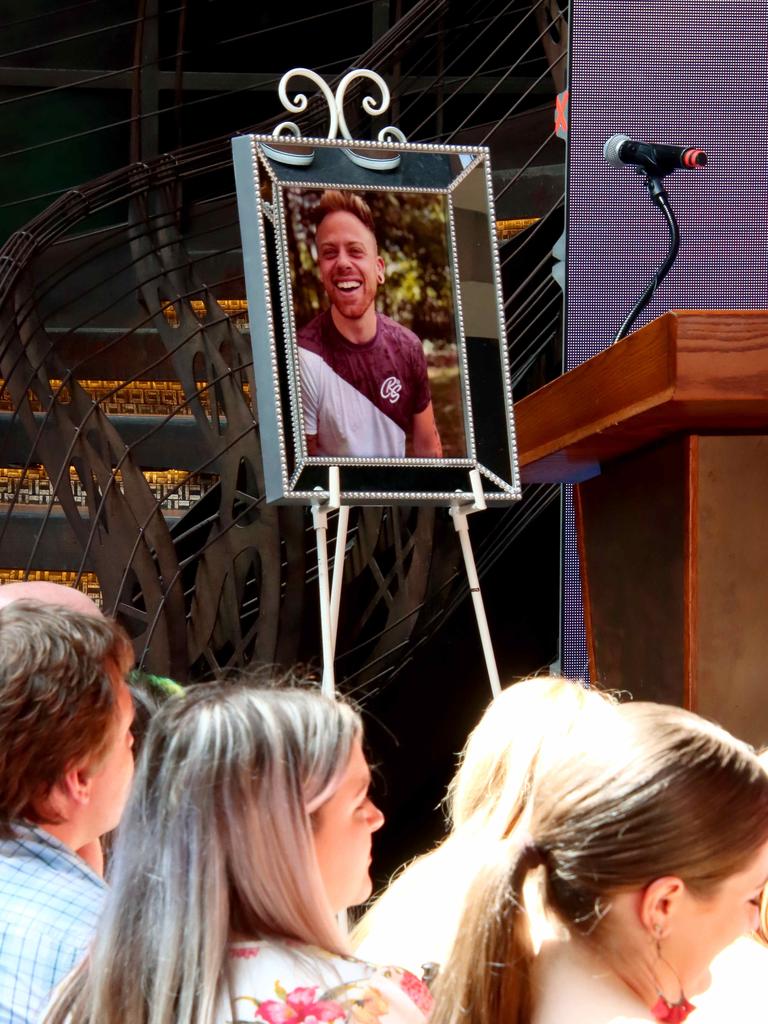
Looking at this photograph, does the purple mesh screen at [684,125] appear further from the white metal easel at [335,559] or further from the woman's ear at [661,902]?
the woman's ear at [661,902]

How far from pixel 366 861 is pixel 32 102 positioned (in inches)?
189

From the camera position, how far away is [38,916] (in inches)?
51.9

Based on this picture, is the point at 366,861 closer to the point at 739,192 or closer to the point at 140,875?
the point at 140,875

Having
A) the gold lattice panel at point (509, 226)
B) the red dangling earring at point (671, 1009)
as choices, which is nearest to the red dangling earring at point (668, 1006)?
the red dangling earring at point (671, 1009)

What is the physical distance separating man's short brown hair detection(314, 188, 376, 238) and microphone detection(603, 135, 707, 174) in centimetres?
59

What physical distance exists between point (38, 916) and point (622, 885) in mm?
553

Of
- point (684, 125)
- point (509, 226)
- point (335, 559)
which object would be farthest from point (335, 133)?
point (509, 226)

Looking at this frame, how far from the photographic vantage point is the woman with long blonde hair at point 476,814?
55.8 inches

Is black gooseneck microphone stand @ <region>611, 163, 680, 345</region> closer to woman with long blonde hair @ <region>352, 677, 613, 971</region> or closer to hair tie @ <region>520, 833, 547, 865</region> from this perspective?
woman with long blonde hair @ <region>352, 677, 613, 971</region>

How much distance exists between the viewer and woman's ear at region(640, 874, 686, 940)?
105 centimetres

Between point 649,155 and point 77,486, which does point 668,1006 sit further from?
point 77,486

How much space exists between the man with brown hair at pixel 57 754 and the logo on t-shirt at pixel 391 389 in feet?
3.38

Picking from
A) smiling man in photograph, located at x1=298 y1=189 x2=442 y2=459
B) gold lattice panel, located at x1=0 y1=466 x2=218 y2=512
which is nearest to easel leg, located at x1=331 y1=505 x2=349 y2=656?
smiling man in photograph, located at x1=298 y1=189 x2=442 y2=459

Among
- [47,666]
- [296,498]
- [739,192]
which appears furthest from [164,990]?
[739,192]
